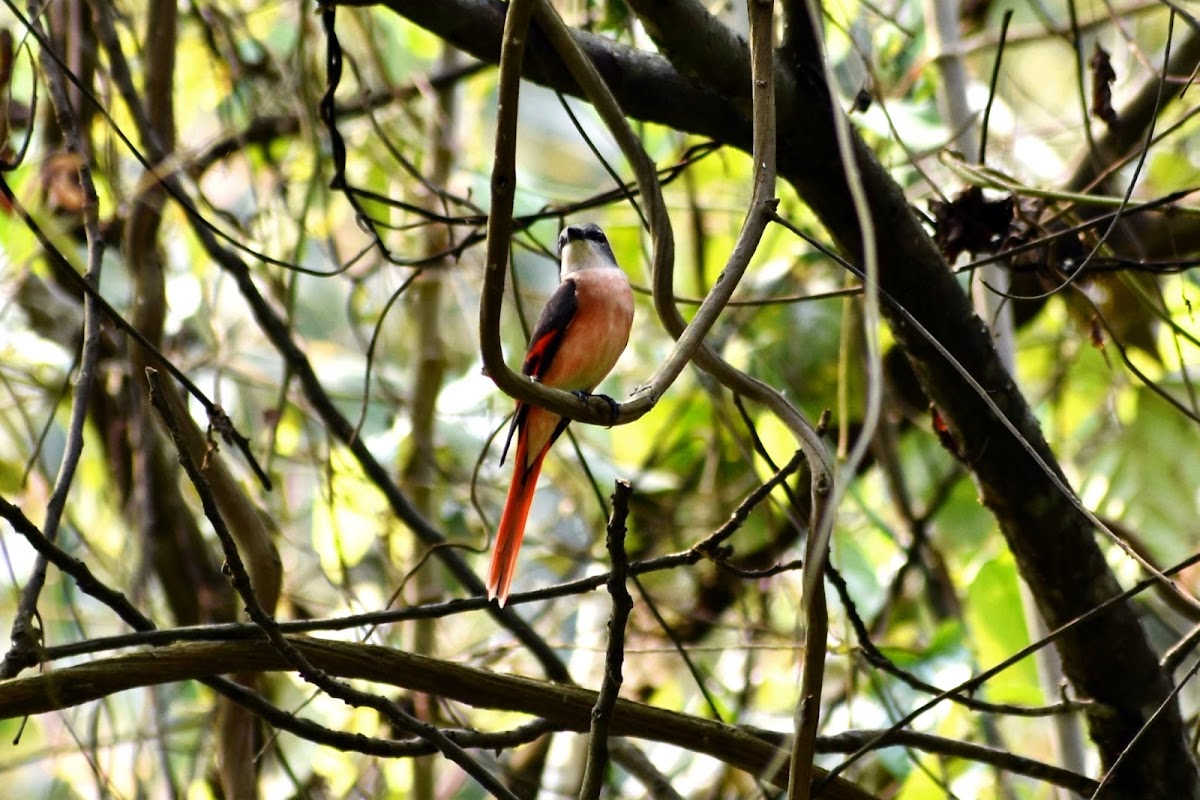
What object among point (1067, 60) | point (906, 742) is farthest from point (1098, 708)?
point (1067, 60)

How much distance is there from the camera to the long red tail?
2520mm

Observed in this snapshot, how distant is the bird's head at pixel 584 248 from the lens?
350 centimetres

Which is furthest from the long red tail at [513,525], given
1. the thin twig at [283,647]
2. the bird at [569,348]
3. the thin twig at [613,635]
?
the thin twig at [613,635]

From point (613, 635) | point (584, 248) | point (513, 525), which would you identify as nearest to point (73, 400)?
point (513, 525)

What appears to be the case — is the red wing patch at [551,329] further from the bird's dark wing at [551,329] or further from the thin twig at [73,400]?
the thin twig at [73,400]

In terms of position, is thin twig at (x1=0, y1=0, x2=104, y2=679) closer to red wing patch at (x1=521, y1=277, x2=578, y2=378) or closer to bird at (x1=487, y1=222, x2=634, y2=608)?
bird at (x1=487, y1=222, x2=634, y2=608)

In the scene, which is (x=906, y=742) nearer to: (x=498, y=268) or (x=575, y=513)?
(x=498, y=268)

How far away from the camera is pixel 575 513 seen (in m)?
4.58

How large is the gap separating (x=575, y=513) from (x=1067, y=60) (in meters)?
3.51

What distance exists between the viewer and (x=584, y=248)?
140 inches

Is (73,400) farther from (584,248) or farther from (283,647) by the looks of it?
(584,248)

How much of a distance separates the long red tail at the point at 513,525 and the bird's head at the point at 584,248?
2.09 feet

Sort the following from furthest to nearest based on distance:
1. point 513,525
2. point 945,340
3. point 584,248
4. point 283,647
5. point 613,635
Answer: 1. point 584,248
2. point 513,525
3. point 945,340
4. point 283,647
5. point 613,635

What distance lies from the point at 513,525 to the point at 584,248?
1.03 m
